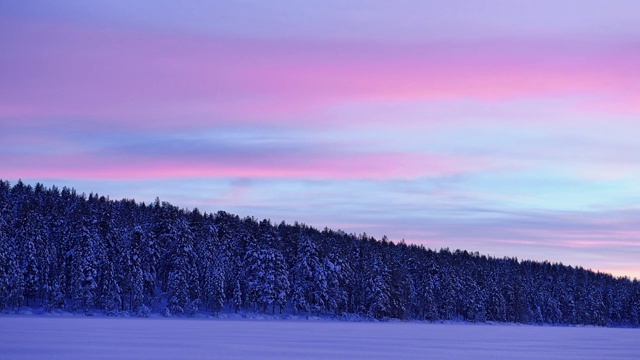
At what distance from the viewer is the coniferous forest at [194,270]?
104688mm

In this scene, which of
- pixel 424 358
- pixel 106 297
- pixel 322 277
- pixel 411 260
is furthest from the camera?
pixel 411 260

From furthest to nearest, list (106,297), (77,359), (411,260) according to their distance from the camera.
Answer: (411,260)
(106,297)
(77,359)

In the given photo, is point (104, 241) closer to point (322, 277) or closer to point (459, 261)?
point (322, 277)

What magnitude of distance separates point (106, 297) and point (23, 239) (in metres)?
17.8

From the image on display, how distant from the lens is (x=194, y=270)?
117562mm

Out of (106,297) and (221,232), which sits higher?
(221,232)

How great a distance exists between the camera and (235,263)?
13162 centimetres

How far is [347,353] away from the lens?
33844mm

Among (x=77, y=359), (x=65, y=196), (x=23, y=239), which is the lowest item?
(x=77, y=359)

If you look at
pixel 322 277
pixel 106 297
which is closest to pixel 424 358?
pixel 106 297

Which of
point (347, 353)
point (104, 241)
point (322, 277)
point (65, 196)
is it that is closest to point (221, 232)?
point (322, 277)

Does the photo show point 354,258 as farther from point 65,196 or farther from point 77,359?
point 77,359

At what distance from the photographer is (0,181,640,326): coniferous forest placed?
10469 centimetres

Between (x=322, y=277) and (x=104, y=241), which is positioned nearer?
(x=104, y=241)
